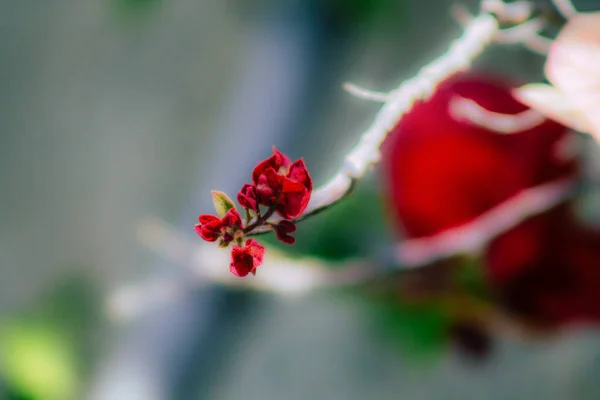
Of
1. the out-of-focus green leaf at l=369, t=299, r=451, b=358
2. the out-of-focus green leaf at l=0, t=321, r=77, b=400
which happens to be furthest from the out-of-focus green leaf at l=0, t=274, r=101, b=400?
the out-of-focus green leaf at l=369, t=299, r=451, b=358

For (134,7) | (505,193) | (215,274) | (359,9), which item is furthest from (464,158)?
(134,7)

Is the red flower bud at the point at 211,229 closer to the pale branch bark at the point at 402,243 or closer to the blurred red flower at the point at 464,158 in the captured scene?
the pale branch bark at the point at 402,243

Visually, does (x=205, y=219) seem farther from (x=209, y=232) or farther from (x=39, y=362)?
(x=39, y=362)

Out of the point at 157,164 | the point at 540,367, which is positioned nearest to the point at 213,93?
the point at 157,164

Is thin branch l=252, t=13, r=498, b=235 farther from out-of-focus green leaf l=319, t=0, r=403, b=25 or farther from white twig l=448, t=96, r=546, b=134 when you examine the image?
out-of-focus green leaf l=319, t=0, r=403, b=25

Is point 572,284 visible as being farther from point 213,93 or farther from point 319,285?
point 213,93

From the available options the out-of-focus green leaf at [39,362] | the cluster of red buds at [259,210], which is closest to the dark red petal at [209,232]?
the cluster of red buds at [259,210]
